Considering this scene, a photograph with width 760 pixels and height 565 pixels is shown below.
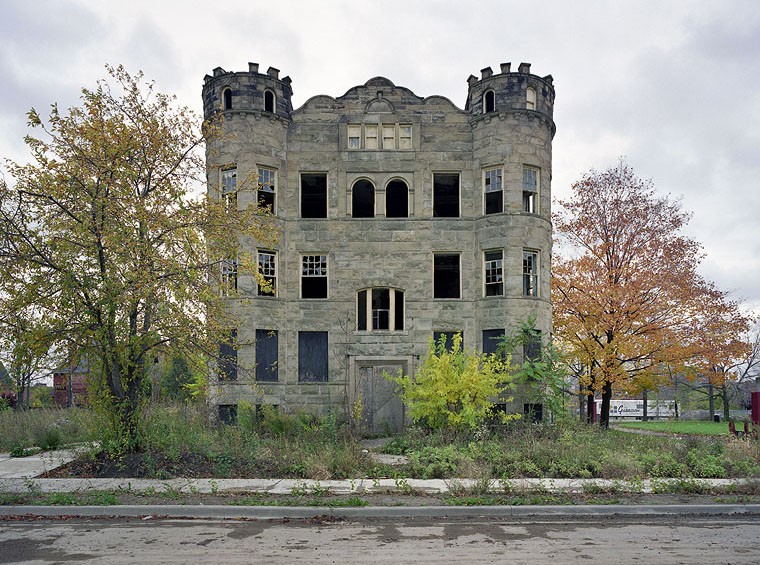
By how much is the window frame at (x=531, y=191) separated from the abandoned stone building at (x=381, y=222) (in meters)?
0.06

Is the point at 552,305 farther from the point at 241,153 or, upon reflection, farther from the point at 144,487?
the point at 144,487

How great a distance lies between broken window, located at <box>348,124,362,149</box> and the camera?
80.2 feet

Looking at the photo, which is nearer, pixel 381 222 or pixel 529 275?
pixel 529 275

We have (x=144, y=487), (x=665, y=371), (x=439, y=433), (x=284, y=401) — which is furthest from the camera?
(x=665, y=371)

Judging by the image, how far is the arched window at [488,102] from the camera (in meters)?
24.2

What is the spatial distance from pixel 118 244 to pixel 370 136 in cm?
1353

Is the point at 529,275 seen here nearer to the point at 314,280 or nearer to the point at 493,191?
the point at 493,191

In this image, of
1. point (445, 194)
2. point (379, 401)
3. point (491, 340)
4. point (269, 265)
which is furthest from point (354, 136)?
point (379, 401)

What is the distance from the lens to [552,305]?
2478 cm

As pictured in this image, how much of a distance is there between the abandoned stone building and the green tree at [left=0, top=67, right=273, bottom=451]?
28.3 ft

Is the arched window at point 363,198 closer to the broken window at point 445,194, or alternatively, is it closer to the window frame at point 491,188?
the broken window at point 445,194

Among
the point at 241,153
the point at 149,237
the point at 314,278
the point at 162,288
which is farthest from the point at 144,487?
the point at 241,153

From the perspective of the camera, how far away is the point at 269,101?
79.5 feet

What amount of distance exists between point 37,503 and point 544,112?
20878 mm
